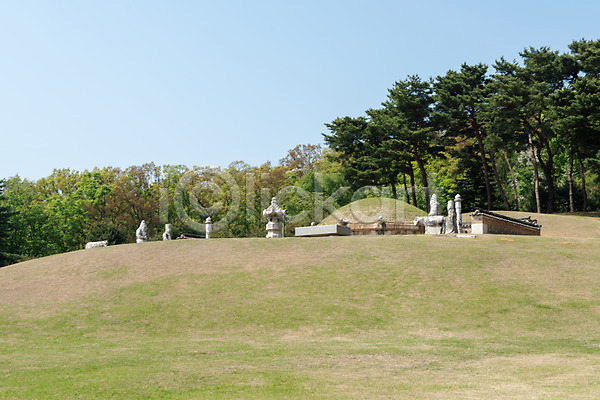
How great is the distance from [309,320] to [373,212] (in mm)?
23325

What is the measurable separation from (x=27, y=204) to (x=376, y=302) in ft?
228

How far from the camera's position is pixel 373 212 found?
1850 inches

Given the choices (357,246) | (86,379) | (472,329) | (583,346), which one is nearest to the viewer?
(86,379)

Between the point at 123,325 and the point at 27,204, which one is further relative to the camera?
the point at 27,204

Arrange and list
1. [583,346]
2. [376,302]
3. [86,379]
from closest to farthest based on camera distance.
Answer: [86,379]
[583,346]
[376,302]

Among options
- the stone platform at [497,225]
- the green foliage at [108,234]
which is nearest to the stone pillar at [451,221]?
the stone platform at [497,225]

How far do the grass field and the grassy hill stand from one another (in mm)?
9472

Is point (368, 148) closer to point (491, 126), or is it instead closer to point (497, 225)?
point (491, 126)

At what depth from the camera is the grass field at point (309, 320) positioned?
14.3 m

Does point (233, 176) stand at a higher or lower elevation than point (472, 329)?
higher

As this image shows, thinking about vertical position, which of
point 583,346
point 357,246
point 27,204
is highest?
point 27,204

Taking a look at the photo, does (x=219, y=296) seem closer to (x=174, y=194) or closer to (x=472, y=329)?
(x=472, y=329)

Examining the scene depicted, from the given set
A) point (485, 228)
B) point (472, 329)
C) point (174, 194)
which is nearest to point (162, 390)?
point (472, 329)

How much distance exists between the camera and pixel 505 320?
24297 mm
